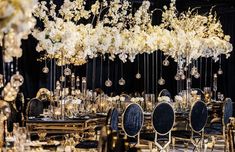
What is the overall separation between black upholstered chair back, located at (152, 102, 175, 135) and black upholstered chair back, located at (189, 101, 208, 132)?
1.41ft

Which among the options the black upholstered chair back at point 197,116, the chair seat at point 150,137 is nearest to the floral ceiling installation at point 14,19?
the chair seat at point 150,137

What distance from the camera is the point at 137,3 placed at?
1309cm

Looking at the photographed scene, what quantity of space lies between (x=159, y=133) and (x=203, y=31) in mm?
3565

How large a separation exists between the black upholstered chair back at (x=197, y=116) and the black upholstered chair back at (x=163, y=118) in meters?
0.43

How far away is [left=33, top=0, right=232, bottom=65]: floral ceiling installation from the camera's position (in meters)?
6.45

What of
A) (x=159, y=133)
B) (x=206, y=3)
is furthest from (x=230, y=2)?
(x=159, y=133)

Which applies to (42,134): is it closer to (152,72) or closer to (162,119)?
(162,119)

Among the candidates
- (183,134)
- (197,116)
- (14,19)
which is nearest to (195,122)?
(197,116)

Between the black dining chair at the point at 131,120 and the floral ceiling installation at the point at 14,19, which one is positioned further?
the black dining chair at the point at 131,120

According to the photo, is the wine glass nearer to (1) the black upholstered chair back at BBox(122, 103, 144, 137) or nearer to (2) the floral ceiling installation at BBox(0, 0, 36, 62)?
(1) the black upholstered chair back at BBox(122, 103, 144, 137)

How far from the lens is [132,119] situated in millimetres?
6508

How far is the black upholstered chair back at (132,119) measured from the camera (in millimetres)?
6434

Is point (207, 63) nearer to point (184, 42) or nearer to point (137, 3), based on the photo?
point (137, 3)

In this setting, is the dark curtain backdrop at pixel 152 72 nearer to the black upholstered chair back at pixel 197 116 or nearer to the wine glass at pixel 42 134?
the wine glass at pixel 42 134
